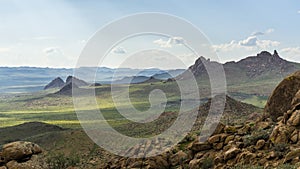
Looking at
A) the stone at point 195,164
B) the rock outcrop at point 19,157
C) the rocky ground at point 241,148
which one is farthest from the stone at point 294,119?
the rock outcrop at point 19,157

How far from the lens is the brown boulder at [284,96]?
2777cm

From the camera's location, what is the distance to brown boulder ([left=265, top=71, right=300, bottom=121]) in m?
27.8

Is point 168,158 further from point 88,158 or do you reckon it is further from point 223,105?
point 223,105

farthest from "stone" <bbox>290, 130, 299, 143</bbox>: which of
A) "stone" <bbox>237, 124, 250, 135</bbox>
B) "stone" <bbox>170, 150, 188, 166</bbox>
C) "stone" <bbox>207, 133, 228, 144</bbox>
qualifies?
"stone" <bbox>170, 150, 188, 166</bbox>

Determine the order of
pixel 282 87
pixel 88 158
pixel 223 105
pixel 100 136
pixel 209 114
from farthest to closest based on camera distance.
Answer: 1. pixel 223 105
2. pixel 209 114
3. pixel 100 136
4. pixel 88 158
5. pixel 282 87

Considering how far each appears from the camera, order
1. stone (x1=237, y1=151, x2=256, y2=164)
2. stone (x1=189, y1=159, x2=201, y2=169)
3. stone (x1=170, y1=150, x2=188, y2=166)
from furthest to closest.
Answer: stone (x1=170, y1=150, x2=188, y2=166) → stone (x1=189, y1=159, x2=201, y2=169) → stone (x1=237, y1=151, x2=256, y2=164)

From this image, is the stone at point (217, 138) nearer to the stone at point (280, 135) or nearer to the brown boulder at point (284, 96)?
the stone at point (280, 135)

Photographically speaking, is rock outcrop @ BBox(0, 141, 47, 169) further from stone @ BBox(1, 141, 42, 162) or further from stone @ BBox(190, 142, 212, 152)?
stone @ BBox(190, 142, 212, 152)

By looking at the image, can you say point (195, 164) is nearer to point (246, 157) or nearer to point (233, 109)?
point (246, 157)

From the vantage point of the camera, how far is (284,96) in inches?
1112

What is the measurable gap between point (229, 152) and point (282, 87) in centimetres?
954

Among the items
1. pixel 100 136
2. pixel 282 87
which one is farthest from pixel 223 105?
pixel 282 87

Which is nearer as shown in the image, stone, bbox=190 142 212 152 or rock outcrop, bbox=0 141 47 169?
stone, bbox=190 142 212 152

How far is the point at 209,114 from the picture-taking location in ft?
219
